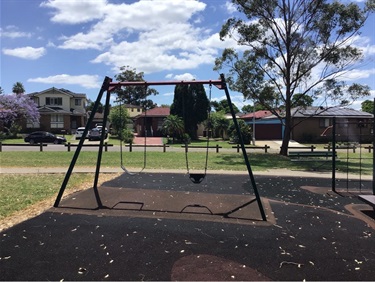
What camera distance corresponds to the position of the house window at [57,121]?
48594 millimetres

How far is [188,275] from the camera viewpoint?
3.71 metres

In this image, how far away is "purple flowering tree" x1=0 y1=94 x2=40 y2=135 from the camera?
135 feet

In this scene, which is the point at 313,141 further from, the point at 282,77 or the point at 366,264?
the point at 366,264

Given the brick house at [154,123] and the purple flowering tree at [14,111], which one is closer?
the purple flowering tree at [14,111]

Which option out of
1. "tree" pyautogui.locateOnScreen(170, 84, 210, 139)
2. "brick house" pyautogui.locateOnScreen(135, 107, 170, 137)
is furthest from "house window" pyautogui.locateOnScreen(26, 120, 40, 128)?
"tree" pyautogui.locateOnScreen(170, 84, 210, 139)

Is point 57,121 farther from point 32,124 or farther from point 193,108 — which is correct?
point 193,108

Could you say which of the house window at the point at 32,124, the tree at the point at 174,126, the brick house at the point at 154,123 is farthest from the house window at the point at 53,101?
the tree at the point at 174,126

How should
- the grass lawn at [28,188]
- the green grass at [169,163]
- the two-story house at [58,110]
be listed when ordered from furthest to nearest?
the two-story house at [58,110] → the green grass at [169,163] → the grass lawn at [28,188]

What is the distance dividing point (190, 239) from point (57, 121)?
159 feet

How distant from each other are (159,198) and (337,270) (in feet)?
13.7

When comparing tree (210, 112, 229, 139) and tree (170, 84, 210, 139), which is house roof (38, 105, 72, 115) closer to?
tree (170, 84, 210, 139)

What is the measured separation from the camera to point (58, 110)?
165 feet

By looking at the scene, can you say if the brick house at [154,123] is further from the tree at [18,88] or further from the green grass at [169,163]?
the green grass at [169,163]

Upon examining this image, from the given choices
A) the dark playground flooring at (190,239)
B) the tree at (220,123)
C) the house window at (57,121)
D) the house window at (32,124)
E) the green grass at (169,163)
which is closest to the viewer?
the dark playground flooring at (190,239)
